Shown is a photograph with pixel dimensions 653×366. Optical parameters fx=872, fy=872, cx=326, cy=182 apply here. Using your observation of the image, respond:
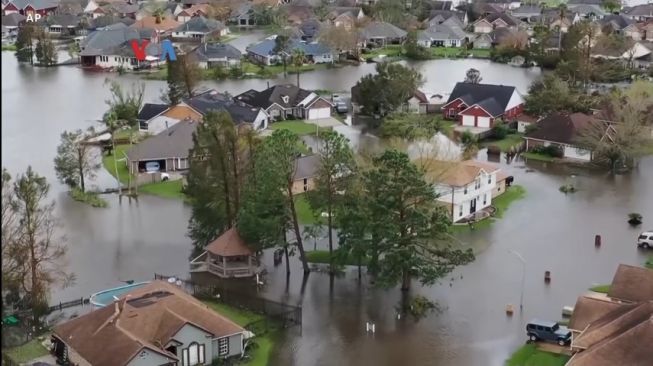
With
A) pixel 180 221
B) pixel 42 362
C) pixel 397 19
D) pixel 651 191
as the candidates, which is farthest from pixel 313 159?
pixel 397 19

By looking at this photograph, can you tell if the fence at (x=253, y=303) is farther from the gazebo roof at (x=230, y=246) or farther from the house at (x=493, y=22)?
the house at (x=493, y=22)

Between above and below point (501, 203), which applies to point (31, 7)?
above

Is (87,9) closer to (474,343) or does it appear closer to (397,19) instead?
(397,19)

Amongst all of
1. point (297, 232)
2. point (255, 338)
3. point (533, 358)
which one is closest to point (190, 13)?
point (297, 232)

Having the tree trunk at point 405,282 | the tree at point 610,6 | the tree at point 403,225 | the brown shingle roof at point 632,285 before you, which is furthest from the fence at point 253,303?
the tree at point 610,6

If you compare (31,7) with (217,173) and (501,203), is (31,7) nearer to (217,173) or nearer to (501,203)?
(501,203)

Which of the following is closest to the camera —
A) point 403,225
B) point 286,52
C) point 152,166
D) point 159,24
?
point 403,225

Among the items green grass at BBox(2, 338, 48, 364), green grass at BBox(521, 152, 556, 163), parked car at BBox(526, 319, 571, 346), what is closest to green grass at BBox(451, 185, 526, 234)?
green grass at BBox(521, 152, 556, 163)
